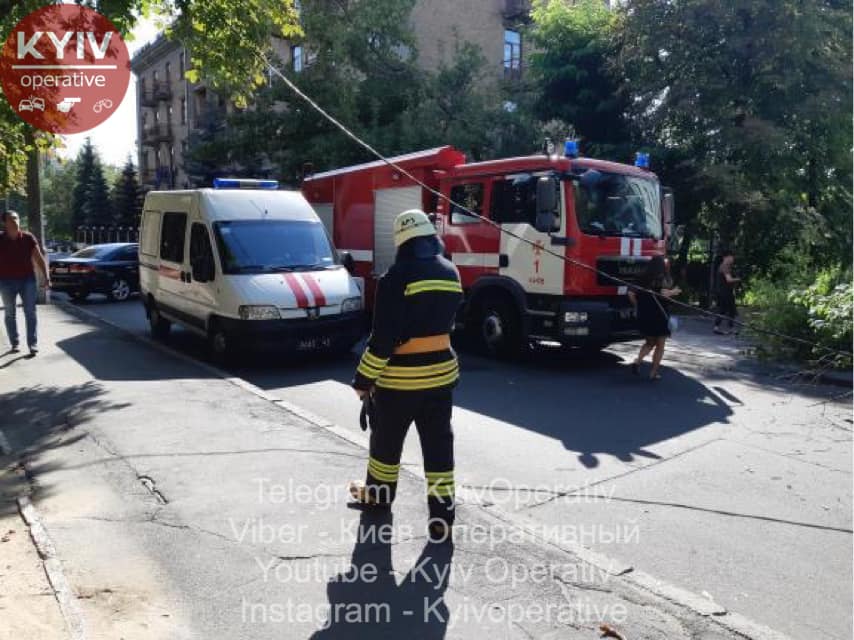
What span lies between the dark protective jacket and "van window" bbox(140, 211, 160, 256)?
829 centimetres

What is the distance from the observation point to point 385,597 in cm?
345

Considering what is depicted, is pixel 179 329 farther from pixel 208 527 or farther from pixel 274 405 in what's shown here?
pixel 208 527

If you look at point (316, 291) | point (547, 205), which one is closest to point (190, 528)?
point (316, 291)

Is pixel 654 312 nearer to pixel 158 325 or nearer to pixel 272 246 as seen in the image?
pixel 272 246

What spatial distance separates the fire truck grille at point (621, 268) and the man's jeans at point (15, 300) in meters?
7.36

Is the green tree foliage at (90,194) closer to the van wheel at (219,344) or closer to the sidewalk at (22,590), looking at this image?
the van wheel at (219,344)

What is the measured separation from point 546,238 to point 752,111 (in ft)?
33.4

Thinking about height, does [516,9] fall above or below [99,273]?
above

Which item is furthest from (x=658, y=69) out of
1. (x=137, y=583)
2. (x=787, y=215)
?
(x=137, y=583)

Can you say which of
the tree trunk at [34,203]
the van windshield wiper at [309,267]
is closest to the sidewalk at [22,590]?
the van windshield wiper at [309,267]

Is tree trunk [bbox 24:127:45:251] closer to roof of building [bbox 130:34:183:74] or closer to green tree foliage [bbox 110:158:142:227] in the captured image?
roof of building [bbox 130:34:183:74]

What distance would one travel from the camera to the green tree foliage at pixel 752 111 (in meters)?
15.5

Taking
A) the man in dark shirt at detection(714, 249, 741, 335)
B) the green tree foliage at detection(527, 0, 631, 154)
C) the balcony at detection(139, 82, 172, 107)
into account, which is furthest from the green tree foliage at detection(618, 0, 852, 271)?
the balcony at detection(139, 82, 172, 107)

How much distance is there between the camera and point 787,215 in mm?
15914
